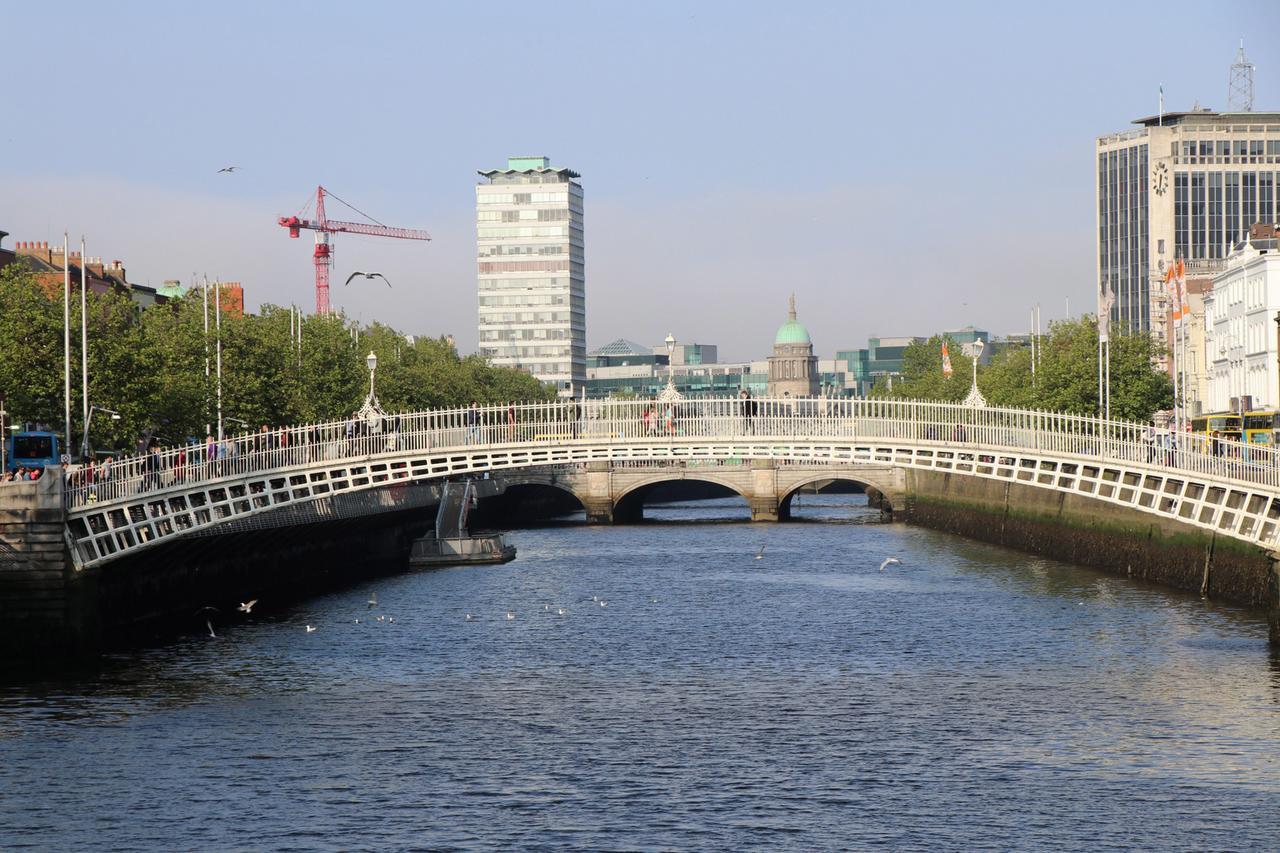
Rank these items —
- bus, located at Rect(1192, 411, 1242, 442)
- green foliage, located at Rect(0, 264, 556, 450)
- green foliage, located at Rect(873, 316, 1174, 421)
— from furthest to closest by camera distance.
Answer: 1. green foliage, located at Rect(873, 316, 1174, 421)
2. bus, located at Rect(1192, 411, 1242, 442)
3. green foliage, located at Rect(0, 264, 556, 450)

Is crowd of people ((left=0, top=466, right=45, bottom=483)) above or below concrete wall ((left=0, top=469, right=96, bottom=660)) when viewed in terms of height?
above

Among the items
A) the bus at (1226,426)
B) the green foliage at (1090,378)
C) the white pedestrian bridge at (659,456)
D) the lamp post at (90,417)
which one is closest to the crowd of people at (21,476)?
the white pedestrian bridge at (659,456)

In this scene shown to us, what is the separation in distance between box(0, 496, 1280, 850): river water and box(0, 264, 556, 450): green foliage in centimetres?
981

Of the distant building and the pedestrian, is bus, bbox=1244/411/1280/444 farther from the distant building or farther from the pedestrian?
the distant building

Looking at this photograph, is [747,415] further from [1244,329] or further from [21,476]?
[1244,329]

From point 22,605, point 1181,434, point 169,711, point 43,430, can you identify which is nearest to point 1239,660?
point 1181,434

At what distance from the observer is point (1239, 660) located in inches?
2073

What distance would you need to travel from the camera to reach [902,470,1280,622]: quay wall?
6369cm

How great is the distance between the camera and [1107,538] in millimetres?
81125

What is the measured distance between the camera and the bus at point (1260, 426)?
7762 cm

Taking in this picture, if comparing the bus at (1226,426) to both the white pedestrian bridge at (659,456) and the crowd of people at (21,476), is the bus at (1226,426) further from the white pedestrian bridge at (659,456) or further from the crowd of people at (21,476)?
the crowd of people at (21,476)

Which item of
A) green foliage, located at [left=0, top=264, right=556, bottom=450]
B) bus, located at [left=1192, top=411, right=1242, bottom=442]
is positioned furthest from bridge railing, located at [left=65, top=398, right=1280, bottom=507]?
bus, located at [left=1192, top=411, right=1242, bottom=442]

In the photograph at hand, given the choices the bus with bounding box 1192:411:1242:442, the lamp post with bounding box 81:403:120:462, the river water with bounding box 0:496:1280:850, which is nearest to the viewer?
the river water with bounding box 0:496:1280:850

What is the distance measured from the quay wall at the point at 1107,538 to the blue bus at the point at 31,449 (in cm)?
4086
